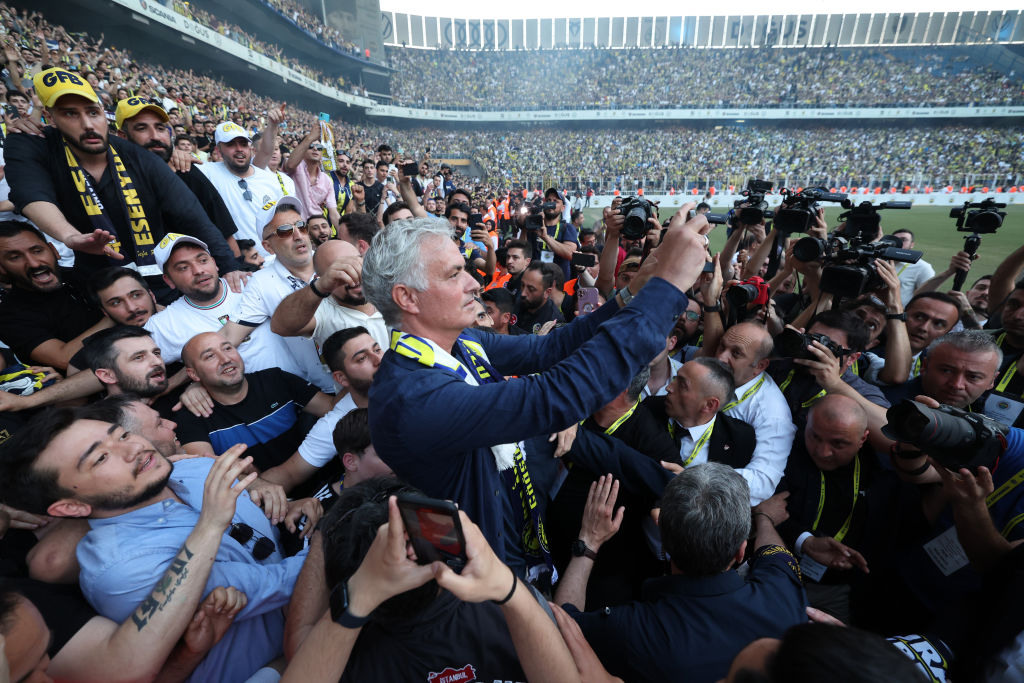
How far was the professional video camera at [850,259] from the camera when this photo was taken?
3084 millimetres

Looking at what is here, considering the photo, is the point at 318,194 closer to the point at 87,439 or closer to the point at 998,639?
the point at 87,439

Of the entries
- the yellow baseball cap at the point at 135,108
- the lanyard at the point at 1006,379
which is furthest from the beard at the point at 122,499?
the lanyard at the point at 1006,379

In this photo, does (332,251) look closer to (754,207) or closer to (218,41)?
(754,207)

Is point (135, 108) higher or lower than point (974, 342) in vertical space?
higher

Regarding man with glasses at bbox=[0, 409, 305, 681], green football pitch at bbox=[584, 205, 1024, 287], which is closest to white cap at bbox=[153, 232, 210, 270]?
man with glasses at bbox=[0, 409, 305, 681]

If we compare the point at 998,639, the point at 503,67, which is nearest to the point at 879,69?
the point at 503,67

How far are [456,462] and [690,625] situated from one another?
3.31 feet

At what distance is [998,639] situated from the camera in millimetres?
1602

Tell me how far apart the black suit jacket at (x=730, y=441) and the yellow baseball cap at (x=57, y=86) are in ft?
14.5

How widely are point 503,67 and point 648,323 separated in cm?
5655

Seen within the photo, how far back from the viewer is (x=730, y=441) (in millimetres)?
2975

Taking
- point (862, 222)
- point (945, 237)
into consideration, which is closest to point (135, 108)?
point (862, 222)

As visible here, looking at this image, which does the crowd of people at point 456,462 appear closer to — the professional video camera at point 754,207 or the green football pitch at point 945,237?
the professional video camera at point 754,207

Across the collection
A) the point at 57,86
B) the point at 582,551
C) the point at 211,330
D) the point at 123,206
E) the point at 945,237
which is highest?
the point at 57,86
